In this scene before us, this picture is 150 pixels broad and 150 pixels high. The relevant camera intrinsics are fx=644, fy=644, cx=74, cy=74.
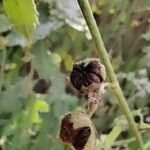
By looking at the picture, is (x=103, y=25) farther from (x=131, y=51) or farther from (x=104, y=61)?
(x=104, y=61)

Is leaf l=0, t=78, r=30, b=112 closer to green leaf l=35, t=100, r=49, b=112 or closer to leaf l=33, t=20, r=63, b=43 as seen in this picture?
green leaf l=35, t=100, r=49, b=112

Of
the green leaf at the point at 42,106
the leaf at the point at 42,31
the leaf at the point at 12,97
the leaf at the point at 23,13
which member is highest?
the leaf at the point at 23,13

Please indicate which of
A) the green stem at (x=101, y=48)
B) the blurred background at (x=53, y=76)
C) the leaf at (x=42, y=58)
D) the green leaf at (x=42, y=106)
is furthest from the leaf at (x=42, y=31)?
the green stem at (x=101, y=48)

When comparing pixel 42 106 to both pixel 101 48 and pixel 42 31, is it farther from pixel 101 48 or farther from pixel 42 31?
pixel 101 48

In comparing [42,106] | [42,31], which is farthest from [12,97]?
[42,31]

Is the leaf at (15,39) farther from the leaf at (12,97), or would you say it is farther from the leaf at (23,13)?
the leaf at (23,13)

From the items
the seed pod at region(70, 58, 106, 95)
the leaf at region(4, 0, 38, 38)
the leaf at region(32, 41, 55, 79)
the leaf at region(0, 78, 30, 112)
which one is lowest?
the leaf at region(0, 78, 30, 112)

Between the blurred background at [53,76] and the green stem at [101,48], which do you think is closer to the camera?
the green stem at [101,48]

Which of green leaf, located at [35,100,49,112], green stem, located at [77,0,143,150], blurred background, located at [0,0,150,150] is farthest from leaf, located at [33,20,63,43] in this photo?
green stem, located at [77,0,143,150]
